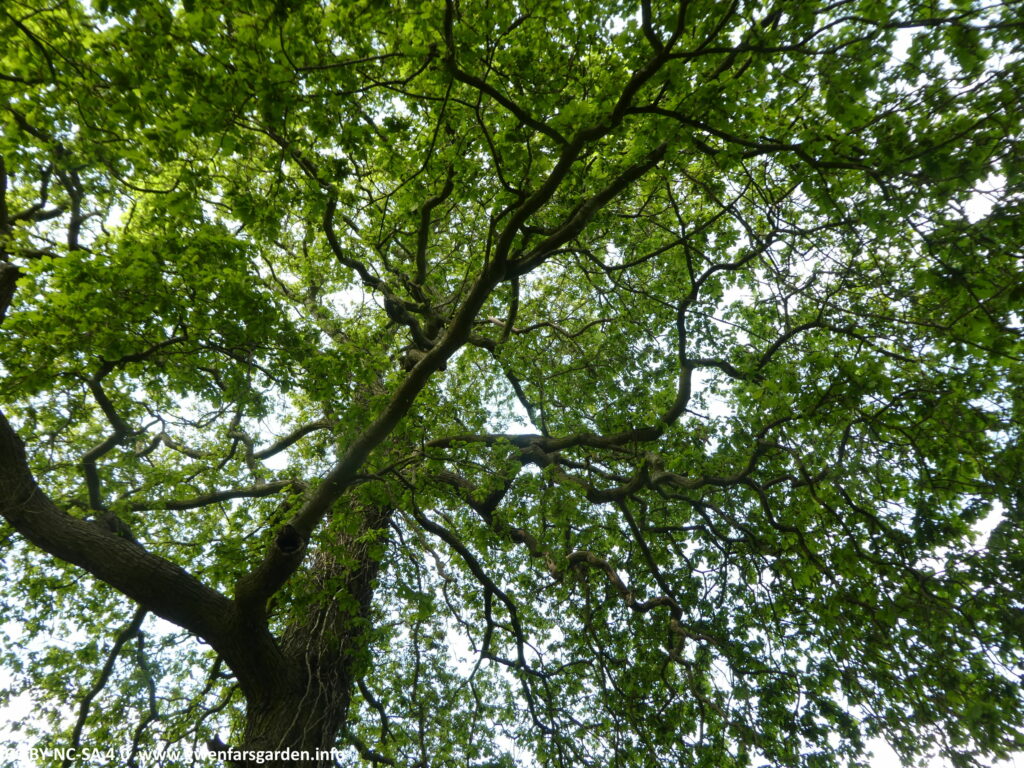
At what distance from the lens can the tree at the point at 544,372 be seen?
14.5 feet

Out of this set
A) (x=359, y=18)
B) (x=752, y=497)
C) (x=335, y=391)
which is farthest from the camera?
(x=752, y=497)

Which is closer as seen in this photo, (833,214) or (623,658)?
(833,214)

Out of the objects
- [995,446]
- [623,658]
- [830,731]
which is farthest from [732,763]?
[995,446]

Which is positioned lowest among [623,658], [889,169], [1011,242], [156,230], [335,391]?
[623,658]

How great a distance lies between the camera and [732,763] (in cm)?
596

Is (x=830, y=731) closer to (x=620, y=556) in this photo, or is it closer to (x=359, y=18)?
(x=620, y=556)

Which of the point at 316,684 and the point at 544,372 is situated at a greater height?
the point at 544,372

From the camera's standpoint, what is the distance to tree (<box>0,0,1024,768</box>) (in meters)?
4.42

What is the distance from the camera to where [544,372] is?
29.6 ft

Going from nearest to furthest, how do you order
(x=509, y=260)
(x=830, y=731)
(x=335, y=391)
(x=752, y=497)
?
1. (x=509, y=260)
2. (x=830, y=731)
3. (x=335, y=391)
4. (x=752, y=497)

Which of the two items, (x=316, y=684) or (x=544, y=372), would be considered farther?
(x=544, y=372)

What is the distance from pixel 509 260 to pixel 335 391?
273cm

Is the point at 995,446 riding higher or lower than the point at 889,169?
lower

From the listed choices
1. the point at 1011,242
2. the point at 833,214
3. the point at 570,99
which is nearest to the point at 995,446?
the point at 1011,242
